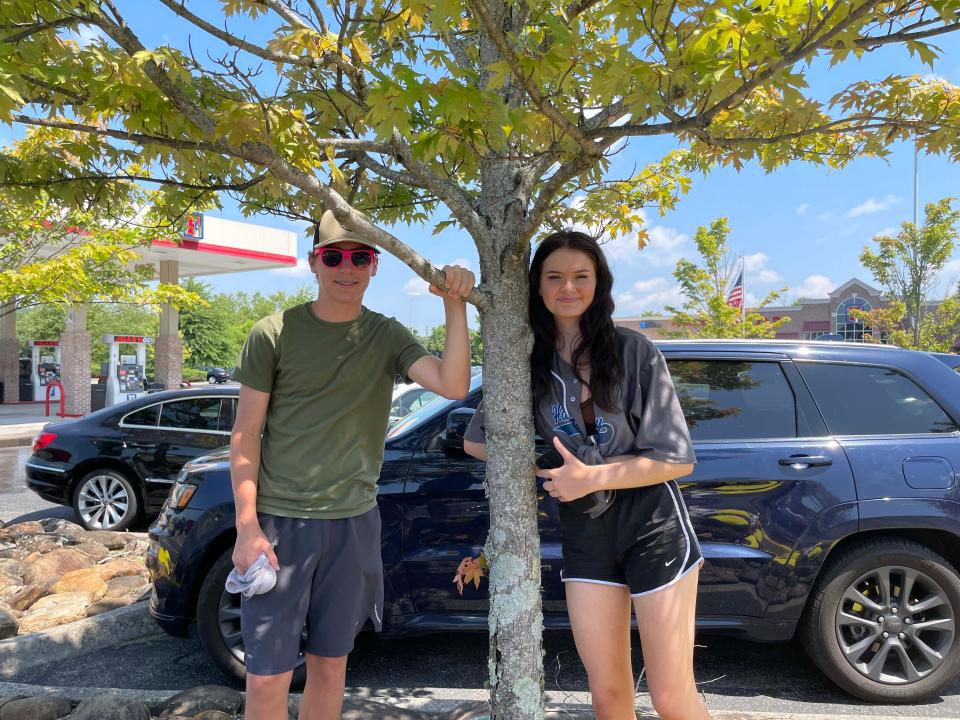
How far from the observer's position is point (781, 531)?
339 cm

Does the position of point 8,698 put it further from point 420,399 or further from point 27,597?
point 420,399

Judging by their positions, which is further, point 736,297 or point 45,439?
point 736,297

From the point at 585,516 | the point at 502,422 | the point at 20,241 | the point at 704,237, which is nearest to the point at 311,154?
the point at 502,422

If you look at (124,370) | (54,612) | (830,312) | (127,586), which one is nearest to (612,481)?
A: (54,612)

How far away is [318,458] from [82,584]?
11.6 ft

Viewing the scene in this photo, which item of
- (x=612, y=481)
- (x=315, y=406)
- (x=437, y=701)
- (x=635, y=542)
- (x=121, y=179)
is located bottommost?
(x=437, y=701)

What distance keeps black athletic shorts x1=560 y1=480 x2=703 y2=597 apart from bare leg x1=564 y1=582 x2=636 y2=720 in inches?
1.5

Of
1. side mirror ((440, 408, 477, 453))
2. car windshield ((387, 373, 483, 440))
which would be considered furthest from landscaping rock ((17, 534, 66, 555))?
side mirror ((440, 408, 477, 453))

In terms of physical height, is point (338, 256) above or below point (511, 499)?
above

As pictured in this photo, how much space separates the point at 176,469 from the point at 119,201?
13.7ft

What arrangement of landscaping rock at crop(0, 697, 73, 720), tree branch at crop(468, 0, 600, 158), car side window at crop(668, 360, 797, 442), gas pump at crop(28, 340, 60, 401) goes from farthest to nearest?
gas pump at crop(28, 340, 60, 401), car side window at crop(668, 360, 797, 442), landscaping rock at crop(0, 697, 73, 720), tree branch at crop(468, 0, 600, 158)

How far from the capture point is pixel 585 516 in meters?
2.11

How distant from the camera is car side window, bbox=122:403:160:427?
7.09m

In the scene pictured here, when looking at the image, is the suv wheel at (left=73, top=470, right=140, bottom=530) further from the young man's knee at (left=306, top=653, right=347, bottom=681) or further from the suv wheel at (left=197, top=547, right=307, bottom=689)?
the young man's knee at (left=306, top=653, right=347, bottom=681)
